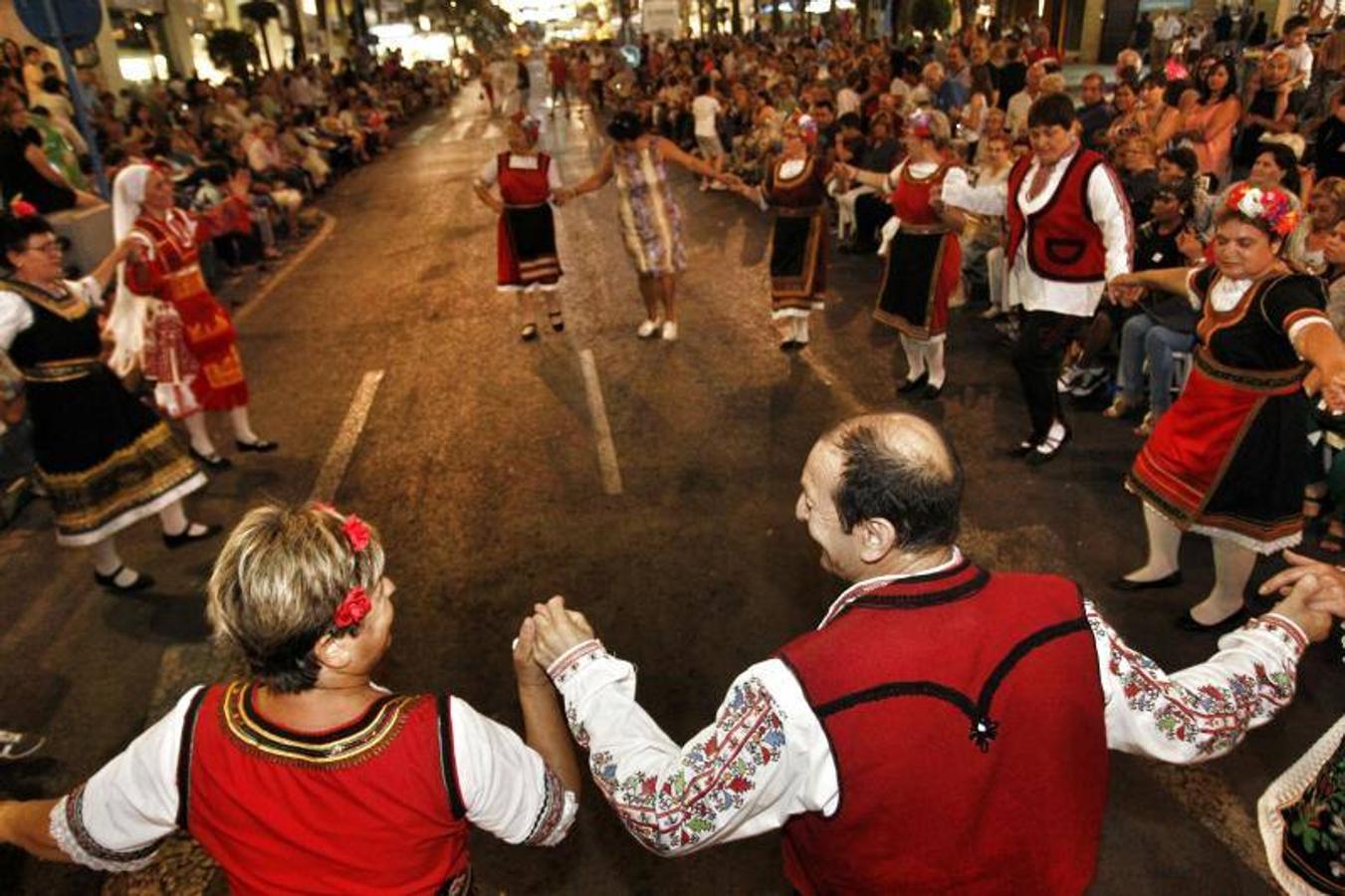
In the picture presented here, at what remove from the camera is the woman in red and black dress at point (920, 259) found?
6250mm

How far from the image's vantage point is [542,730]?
2.00 metres

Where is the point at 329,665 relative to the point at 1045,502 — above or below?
above

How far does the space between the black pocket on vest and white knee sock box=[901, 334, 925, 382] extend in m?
1.50

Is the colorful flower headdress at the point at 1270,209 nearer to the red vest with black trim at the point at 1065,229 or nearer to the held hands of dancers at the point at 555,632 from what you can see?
the red vest with black trim at the point at 1065,229

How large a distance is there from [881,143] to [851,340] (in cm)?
383

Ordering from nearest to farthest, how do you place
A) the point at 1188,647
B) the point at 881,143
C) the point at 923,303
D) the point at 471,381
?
the point at 1188,647 < the point at 923,303 < the point at 471,381 < the point at 881,143

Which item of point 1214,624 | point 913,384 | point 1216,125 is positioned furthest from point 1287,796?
point 1216,125

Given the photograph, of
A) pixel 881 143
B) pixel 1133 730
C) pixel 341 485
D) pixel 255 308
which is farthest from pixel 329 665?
pixel 881 143

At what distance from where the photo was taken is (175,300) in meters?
5.64

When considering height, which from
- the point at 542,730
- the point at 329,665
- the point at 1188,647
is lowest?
the point at 1188,647

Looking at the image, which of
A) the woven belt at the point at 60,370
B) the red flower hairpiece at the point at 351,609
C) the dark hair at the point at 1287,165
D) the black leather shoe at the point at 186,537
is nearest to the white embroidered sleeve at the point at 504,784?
the red flower hairpiece at the point at 351,609

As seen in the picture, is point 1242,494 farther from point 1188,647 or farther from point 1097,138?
point 1097,138

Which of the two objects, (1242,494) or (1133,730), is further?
(1242,494)

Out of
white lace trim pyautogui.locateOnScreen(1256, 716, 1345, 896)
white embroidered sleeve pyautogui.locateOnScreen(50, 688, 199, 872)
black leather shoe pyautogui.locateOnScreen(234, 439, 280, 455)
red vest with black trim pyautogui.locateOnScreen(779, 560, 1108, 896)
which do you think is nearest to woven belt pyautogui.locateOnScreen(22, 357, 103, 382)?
black leather shoe pyautogui.locateOnScreen(234, 439, 280, 455)
